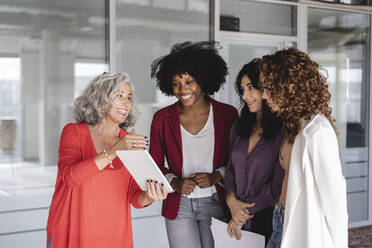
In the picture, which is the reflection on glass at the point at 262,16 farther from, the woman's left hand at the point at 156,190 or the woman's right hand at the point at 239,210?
the woman's left hand at the point at 156,190

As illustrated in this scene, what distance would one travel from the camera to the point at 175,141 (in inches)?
106

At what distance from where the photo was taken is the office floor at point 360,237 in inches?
199

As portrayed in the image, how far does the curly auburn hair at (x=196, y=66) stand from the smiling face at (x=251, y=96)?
436 mm

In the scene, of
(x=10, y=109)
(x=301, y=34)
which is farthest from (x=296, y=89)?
(x=301, y=34)

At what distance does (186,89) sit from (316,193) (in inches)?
44.2

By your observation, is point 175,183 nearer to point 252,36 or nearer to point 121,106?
point 121,106

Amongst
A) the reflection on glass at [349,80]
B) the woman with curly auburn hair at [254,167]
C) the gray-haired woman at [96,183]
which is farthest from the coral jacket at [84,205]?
the reflection on glass at [349,80]

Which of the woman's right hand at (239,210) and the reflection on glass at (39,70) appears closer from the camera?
the woman's right hand at (239,210)

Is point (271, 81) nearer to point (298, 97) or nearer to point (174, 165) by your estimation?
point (298, 97)

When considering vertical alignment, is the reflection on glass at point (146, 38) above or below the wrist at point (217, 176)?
above

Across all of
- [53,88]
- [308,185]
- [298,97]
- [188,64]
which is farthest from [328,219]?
[53,88]

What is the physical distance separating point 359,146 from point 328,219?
457cm

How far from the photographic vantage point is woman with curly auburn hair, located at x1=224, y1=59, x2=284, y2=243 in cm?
235

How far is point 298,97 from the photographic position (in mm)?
1936
